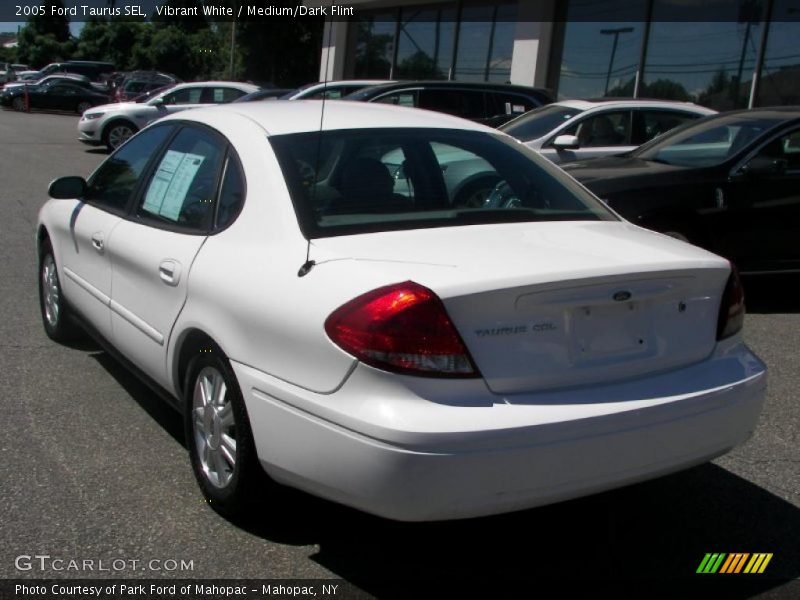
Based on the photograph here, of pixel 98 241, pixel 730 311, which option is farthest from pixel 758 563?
pixel 98 241

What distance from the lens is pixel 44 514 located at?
3592 mm

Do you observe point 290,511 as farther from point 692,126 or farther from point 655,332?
point 692,126

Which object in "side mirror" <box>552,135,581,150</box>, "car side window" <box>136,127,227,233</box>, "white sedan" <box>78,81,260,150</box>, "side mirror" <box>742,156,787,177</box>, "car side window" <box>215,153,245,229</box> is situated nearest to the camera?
"car side window" <box>215,153,245,229</box>

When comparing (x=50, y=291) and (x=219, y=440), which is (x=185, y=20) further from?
(x=219, y=440)

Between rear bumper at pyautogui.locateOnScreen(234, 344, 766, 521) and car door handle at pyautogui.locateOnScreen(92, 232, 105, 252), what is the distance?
1742 mm

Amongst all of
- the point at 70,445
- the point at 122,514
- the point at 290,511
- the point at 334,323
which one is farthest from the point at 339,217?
the point at 70,445

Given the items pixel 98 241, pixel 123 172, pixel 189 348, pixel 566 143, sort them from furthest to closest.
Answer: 1. pixel 566 143
2. pixel 123 172
3. pixel 98 241
4. pixel 189 348

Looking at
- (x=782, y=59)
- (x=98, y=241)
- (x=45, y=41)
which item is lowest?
(x=98, y=241)

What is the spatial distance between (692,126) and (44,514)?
255 inches

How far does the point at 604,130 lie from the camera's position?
10.6m

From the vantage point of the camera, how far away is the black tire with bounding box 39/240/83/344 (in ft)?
18.4

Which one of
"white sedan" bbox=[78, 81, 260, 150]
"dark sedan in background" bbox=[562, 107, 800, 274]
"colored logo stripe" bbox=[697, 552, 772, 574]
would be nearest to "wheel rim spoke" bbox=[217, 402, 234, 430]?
"colored logo stripe" bbox=[697, 552, 772, 574]

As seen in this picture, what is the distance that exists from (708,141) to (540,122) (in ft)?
9.91

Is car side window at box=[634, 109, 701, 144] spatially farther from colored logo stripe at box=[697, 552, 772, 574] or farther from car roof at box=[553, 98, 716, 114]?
colored logo stripe at box=[697, 552, 772, 574]
